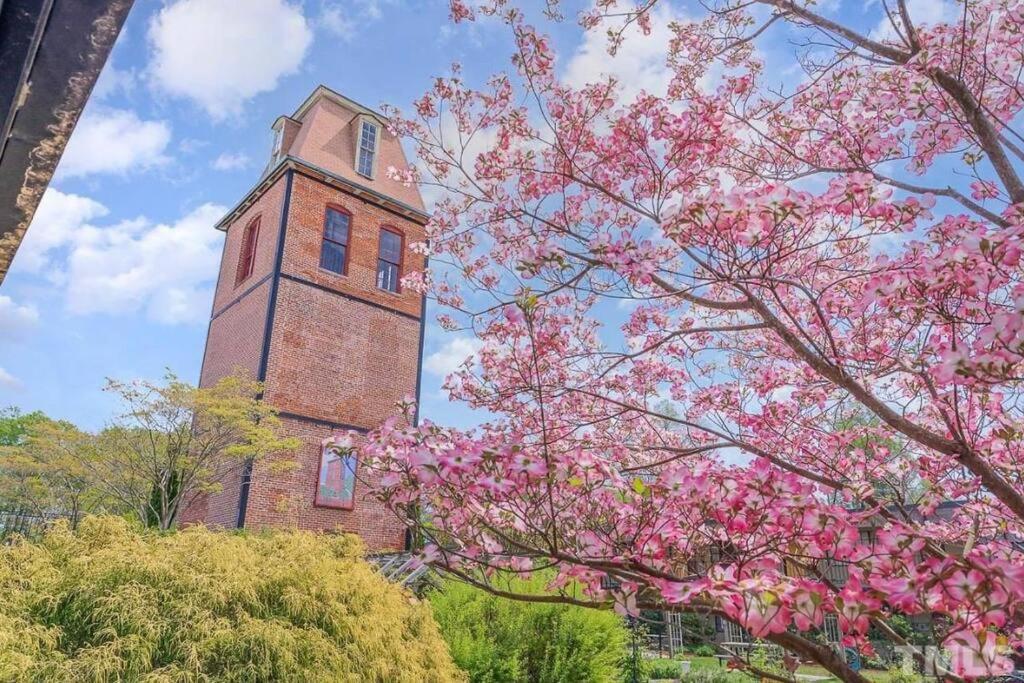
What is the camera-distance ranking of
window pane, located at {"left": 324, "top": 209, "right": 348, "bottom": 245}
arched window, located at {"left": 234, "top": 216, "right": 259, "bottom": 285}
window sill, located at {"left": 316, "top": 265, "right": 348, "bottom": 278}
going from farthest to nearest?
1. arched window, located at {"left": 234, "top": 216, "right": 259, "bottom": 285}
2. window pane, located at {"left": 324, "top": 209, "right": 348, "bottom": 245}
3. window sill, located at {"left": 316, "top": 265, "right": 348, "bottom": 278}

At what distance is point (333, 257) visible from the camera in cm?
1653

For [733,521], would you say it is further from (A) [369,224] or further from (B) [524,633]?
(A) [369,224]

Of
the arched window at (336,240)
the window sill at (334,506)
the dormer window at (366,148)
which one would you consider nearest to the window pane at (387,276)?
the arched window at (336,240)

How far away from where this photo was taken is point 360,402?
51.2ft

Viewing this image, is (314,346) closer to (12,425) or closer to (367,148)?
(367,148)

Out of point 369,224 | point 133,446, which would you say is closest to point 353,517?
point 133,446

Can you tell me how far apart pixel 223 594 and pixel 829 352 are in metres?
4.39

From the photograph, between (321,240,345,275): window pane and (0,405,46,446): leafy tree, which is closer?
(321,240,345,275): window pane

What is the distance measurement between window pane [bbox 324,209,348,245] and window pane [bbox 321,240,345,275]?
17cm

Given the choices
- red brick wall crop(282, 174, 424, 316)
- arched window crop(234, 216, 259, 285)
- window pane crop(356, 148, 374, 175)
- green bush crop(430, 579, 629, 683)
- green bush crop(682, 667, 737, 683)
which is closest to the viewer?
green bush crop(430, 579, 629, 683)

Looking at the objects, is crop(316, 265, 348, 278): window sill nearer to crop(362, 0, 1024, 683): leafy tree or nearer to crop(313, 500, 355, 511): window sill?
crop(313, 500, 355, 511): window sill

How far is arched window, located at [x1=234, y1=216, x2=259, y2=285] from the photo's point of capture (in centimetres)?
1706

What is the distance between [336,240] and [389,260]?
1.52 m

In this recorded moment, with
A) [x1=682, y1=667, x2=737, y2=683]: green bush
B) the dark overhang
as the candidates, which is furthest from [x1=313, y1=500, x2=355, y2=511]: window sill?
the dark overhang
